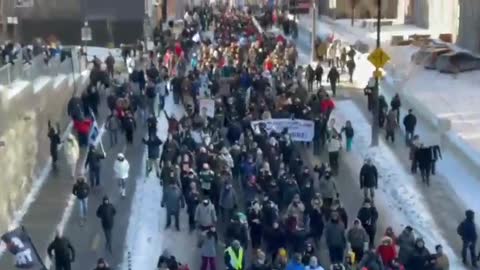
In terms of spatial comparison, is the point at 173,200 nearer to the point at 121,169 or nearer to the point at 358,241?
the point at 121,169

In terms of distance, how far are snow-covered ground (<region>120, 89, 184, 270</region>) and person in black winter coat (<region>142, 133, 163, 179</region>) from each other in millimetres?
189

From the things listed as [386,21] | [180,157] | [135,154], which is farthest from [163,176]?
[386,21]

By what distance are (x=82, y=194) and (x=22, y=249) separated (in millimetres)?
4264

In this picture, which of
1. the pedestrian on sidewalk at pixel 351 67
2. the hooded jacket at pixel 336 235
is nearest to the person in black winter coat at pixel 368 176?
the hooded jacket at pixel 336 235

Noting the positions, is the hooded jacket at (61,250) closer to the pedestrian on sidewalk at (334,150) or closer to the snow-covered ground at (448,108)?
the snow-covered ground at (448,108)

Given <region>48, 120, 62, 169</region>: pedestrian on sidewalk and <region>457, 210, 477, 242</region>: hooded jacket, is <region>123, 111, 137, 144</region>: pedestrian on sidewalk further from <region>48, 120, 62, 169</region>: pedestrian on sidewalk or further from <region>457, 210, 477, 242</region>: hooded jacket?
<region>457, 210, 477, 242</region>: hooded jacket

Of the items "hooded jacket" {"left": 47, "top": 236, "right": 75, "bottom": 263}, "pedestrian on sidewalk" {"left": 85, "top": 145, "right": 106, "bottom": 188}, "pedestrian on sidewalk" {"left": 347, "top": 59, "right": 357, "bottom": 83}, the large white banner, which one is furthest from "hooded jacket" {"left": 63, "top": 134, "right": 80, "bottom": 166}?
"pedestrian on sidewalk" {"left": 347, "top": 59, "right": 357, "bottom": 83}

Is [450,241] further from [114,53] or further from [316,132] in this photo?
[114,53]

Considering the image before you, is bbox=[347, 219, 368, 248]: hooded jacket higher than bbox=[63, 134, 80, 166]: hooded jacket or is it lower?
higher

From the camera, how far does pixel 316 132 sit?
3083 cm

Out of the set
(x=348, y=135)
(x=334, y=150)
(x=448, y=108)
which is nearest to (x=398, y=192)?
(x=334, y=150)

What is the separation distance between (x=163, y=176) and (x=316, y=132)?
7.31 meters

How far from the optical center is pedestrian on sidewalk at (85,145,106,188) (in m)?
26.5

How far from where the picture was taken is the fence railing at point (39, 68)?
28.6 meters
